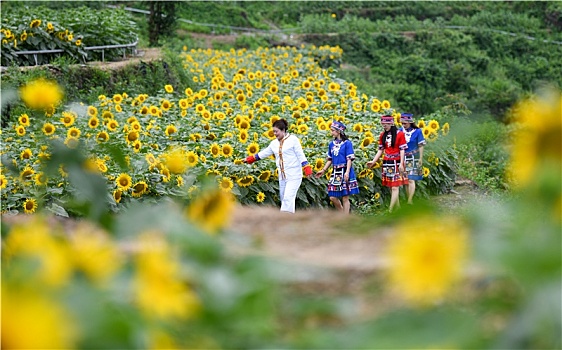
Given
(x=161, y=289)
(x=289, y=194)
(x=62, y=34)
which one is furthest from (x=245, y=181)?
(x=161, y=289)

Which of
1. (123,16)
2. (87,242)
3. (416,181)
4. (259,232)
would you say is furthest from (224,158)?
(123,16)

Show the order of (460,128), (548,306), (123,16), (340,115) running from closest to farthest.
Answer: (548,306) < (460,128) < (340,115) < (123,16)

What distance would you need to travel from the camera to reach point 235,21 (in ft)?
84.8

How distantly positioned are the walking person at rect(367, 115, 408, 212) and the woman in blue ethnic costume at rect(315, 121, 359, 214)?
1.32 feet

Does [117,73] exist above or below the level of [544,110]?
below

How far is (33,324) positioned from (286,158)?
656 centimetres

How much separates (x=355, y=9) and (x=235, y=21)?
15.3 ft

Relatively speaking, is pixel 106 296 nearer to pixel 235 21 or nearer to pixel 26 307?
pixel 26 307

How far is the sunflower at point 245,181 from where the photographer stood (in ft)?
23.8

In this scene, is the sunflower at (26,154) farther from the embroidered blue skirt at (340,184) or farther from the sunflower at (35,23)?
the sunflower at (35,23)

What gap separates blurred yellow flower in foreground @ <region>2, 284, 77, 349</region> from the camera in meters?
0.66

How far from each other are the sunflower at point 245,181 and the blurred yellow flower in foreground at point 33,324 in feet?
21.4

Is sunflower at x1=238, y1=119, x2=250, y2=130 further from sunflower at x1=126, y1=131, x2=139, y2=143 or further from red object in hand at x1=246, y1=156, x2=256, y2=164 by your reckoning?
sunflower at x1=126, y1=131, x2=139, y2=143

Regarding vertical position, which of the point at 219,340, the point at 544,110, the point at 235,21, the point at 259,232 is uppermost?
the point at 544,110
